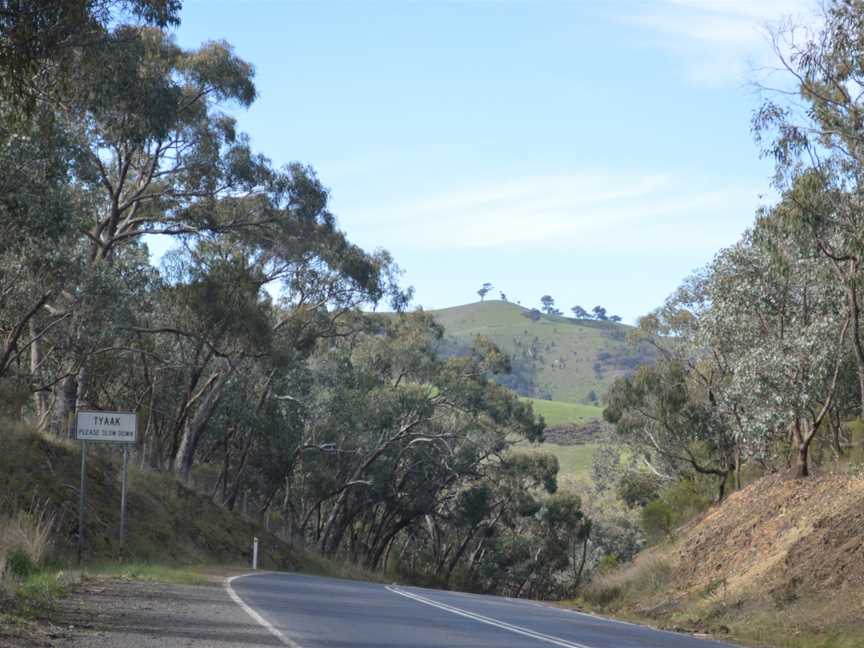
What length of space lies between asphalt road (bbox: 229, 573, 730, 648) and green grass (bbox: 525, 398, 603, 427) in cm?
11840

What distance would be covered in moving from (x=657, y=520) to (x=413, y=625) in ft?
100.0

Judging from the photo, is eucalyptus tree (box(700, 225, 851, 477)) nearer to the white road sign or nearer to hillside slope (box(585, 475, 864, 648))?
Answer: hillside slope (box(585, 475, 864, 648))

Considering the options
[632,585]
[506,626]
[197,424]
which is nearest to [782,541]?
[632,585]

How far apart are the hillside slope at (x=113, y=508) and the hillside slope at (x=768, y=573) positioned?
11532mm

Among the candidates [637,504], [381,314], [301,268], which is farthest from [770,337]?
[637,504]

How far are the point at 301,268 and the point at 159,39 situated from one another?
12.5m

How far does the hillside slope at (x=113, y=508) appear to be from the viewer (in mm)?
26609

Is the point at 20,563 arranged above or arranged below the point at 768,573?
below

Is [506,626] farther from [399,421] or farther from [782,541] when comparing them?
[399,421]

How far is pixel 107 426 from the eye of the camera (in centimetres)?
2373

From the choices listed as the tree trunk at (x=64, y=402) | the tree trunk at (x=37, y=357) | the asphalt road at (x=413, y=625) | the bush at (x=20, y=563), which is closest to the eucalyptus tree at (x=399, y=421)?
the tree trunk at (x=37, y=357)

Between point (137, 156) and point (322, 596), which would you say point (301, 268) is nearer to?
point (137, 156)

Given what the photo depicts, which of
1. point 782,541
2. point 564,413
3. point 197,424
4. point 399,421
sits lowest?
point 782,541

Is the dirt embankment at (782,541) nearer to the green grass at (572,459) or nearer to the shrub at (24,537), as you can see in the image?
the shrub at (24,537)
